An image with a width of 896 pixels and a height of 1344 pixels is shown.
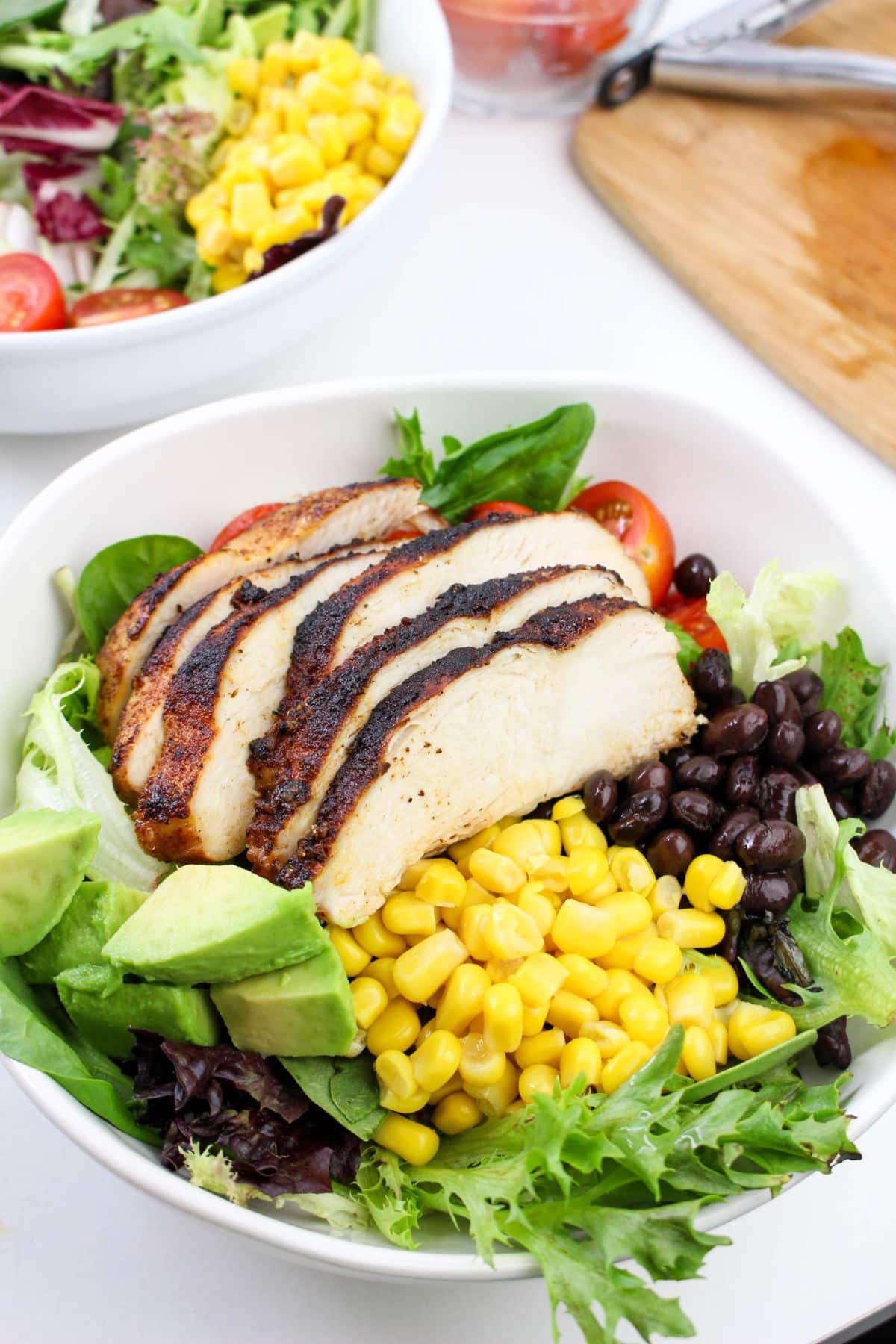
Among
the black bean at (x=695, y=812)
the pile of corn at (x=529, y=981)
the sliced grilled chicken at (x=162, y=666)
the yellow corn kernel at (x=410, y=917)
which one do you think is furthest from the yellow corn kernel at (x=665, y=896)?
the sliced grilled chicken at (x=162, y=666)

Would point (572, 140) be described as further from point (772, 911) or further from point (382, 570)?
point (772, 911)

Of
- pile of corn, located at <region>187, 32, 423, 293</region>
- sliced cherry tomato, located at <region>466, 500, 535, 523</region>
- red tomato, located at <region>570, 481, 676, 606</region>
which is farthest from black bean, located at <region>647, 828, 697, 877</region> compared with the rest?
pile of corn, located at <region>187, 32, 423, 293</region>

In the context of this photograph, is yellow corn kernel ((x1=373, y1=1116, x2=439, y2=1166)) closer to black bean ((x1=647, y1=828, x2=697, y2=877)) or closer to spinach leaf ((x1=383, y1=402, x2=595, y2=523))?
black bean ((x1=647, y1=828, x2=697, y2=877))

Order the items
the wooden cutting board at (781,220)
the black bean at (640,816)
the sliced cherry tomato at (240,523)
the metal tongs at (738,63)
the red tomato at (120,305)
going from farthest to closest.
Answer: the metal tongs at (738,63)
the wooden cutting board at (781,220)
the red tomato at (120,305)
the sliced cherry tomato at (240,523)
the black bean at (640,816)

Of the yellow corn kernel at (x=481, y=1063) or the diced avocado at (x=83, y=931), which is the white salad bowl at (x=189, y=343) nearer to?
the diced avocado at (x=83, y=931)

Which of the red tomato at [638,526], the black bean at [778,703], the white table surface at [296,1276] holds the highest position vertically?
the red tomato at [638,526]

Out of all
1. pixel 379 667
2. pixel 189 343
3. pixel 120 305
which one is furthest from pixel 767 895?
pixel 120 305

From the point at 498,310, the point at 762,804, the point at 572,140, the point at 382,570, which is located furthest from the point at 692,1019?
the point at 572,140
